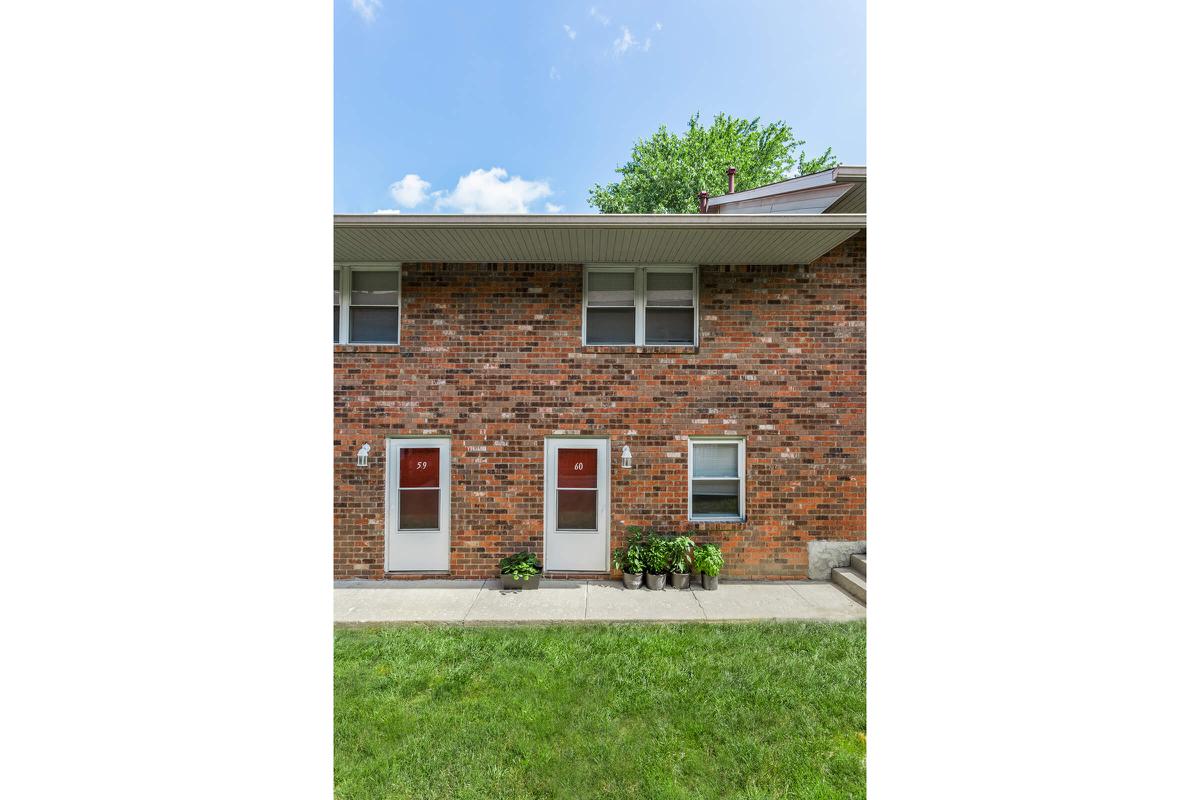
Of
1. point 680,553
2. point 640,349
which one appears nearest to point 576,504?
point 680,553

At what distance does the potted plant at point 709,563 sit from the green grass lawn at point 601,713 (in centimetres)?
95

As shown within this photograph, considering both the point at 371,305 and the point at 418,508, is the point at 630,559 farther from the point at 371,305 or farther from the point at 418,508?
the point at 371,305

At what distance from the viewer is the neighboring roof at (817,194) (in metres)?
5.01

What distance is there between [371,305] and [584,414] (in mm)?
2789

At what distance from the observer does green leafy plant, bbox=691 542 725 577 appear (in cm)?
509

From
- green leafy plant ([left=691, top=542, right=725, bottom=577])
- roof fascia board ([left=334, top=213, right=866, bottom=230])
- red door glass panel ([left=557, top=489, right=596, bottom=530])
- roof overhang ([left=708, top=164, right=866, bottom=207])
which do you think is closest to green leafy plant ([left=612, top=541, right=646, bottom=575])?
red door glass panel ([left=557, top=489, right=596, bottom=530])

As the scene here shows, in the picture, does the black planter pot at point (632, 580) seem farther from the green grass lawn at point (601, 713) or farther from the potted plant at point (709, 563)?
the green grass lawn at point (601, 713)

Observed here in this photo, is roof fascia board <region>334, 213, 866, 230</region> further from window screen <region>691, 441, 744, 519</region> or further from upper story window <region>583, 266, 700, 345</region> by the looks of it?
window screen <region>691, 441, 744, 519</region>

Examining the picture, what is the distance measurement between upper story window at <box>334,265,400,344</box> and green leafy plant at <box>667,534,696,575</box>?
394 cm

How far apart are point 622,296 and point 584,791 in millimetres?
4493

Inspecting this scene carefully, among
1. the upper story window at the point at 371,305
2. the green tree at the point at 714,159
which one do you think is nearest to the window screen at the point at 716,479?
the upper story window at the point at 371,305
